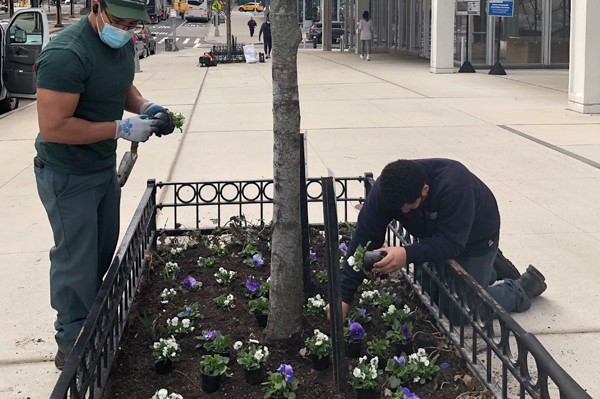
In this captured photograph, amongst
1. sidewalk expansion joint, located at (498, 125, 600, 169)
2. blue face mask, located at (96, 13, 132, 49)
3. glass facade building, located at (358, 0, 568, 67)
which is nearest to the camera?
blue face mask, located at (96, 13, 132, 49)

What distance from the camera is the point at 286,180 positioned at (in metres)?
3.56

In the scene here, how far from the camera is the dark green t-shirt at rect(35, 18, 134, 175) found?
10.4 feet

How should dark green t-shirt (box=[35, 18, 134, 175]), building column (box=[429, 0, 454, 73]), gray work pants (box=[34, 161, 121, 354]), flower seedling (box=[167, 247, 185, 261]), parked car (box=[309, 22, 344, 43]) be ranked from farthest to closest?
1. parked car (box=[309, 22, 344, 43])
2. building column (box=[429, 0, 454, 73])
3. flower seedling (box=[167, 247, 185, 261])
4. gray work pants (box=[34, 161, 121, 354])
5. dark green t-shirt (box=[35, 18, 134, 175])

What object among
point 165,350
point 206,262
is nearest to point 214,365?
point 165,350

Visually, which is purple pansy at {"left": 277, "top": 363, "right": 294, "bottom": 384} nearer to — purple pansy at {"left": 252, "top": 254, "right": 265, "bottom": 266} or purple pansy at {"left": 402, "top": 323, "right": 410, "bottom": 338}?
purple pansy at {"left": 402, "top": 323, "right": 410, "bottom": 338}

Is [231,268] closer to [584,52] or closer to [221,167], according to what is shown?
[221,167]

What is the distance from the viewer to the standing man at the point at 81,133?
3.21 m

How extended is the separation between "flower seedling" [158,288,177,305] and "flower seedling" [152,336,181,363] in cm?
71

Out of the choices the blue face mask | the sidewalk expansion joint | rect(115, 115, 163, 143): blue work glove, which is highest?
the blue face mask

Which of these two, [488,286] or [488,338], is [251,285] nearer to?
[488,286]

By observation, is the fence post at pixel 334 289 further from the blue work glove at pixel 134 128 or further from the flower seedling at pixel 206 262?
the flower seedling at pixel 206 262

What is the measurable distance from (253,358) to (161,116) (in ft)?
3.96

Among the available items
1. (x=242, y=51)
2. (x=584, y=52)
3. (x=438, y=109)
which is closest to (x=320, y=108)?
(x=438, y=109)

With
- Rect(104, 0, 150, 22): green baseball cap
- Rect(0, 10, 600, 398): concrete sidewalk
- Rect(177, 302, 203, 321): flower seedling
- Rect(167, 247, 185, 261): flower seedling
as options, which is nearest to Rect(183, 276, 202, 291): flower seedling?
Rect(177, 302, 203, 321): flower seedling
